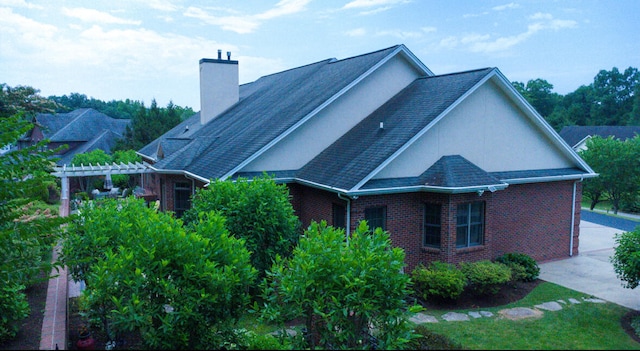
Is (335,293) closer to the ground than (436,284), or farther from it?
farther from it

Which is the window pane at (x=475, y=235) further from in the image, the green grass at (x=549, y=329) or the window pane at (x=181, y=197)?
the window pane at (x=181, y=197)

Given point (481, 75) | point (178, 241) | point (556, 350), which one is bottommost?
point (556, 350)

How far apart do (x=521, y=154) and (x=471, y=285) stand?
5944 mm

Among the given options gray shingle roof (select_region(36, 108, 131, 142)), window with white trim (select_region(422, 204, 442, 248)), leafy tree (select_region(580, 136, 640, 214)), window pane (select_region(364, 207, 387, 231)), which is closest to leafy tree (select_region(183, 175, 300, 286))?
window pane (select_region(364, 207, 387, 231))

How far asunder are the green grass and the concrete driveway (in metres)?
0.95

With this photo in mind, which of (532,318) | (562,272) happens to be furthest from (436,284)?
(562,272)

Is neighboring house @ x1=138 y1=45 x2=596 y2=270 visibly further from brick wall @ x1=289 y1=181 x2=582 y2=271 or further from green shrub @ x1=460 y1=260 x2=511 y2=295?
green shrub @ x1=460 y1=260 x2=511 y2=295

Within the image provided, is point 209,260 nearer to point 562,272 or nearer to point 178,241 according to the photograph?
point 178,241

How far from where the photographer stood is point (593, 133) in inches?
2349

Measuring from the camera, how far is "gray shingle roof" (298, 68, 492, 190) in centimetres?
1445

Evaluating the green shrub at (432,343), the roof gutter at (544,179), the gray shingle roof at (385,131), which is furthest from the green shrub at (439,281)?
the roof gutter at (544,179)

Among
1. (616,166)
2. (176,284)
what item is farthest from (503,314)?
(616,166)

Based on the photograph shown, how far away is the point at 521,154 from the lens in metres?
17.0

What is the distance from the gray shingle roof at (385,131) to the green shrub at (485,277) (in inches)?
156
